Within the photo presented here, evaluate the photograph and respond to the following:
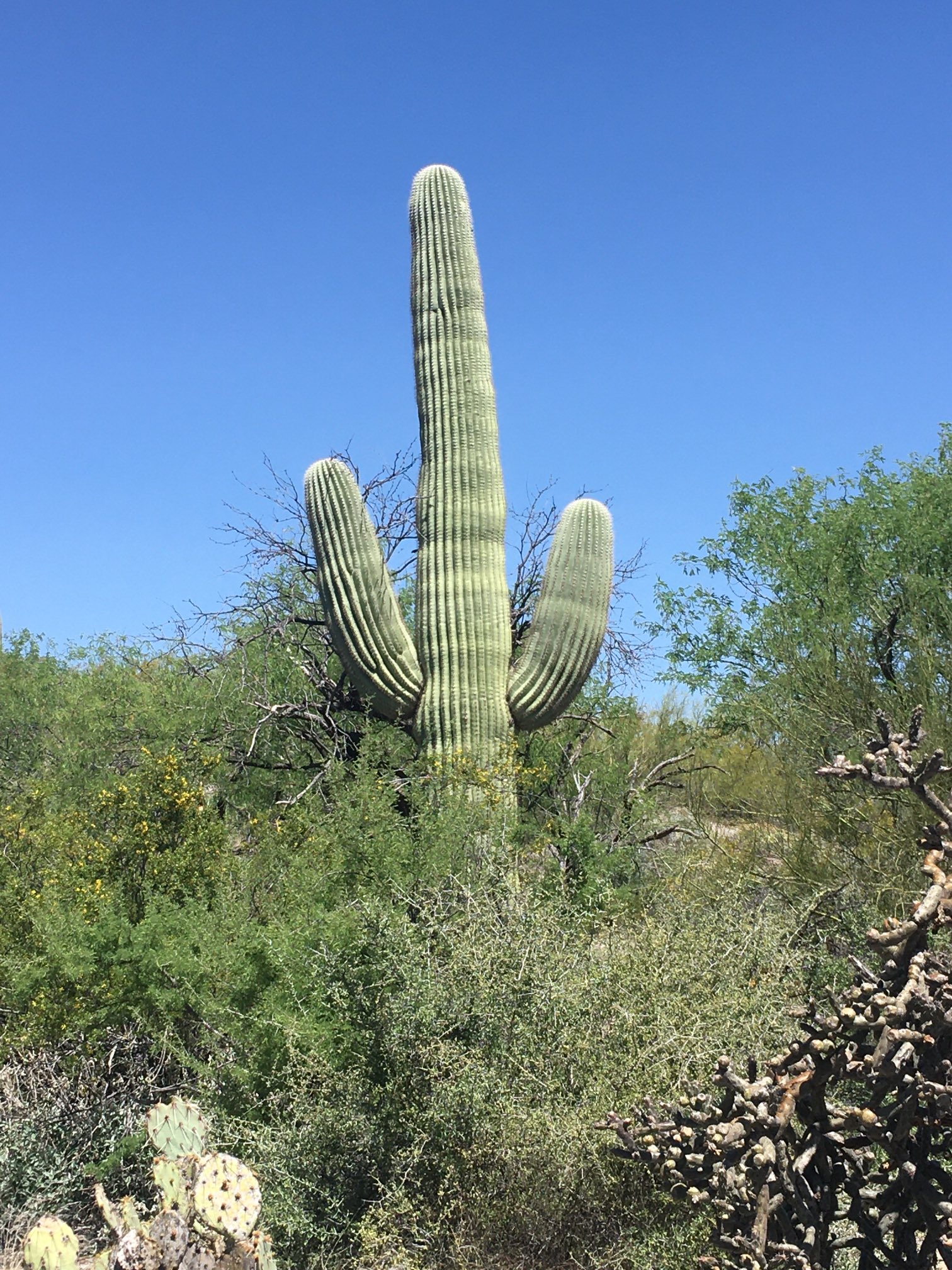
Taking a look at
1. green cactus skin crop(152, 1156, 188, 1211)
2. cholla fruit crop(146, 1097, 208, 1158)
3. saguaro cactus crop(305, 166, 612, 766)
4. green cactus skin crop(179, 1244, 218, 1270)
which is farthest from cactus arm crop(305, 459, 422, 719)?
green cactus skin crop(179, 1244, 218, 1270)

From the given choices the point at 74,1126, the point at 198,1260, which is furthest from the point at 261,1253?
the point at 74,1126

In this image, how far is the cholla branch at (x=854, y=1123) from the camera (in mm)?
2367

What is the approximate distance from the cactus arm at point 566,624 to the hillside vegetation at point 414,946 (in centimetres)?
67

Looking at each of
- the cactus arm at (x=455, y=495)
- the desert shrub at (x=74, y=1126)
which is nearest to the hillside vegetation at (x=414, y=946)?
the desert shrub at (x=74, y=1126)

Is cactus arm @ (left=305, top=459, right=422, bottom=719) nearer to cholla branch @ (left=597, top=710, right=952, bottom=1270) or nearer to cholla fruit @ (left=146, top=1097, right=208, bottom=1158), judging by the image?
cholla fruit @ (left=146, top=1097, right=208, bottom=1158)

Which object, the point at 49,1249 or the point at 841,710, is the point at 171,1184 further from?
the point at 841,710

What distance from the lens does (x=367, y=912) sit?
4.45 m

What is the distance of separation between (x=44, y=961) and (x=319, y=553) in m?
4.40

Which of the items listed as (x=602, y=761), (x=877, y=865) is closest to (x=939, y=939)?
(x=877, y=865)

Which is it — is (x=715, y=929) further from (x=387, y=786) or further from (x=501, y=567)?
(x=501, y=567)

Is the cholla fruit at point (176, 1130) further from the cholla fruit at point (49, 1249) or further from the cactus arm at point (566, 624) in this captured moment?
the cactus arm at point (566, 624)

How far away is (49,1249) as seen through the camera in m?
3.42

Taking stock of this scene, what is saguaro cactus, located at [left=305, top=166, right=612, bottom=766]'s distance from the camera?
9344 mm

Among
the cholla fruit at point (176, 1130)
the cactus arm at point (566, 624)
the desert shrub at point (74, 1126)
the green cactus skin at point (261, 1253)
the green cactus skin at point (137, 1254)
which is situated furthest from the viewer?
the cactus arm at point (566, 624)
